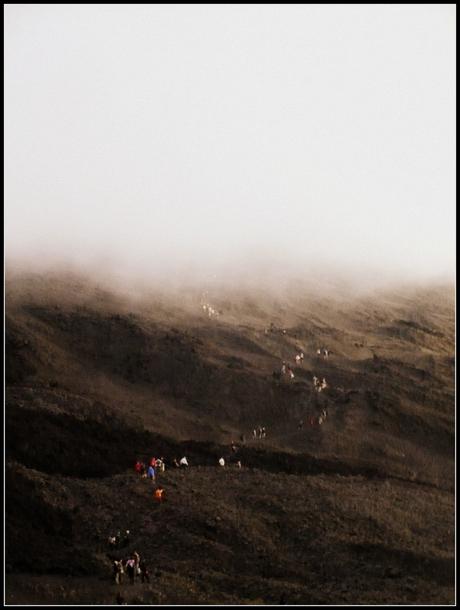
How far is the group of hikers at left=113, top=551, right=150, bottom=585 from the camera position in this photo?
2598cm

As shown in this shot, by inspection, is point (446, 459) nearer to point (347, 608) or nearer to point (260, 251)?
point (347, 608)

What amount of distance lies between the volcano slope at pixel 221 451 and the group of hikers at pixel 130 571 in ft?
1.52

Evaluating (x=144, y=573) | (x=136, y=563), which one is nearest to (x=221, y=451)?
(x=136, y=563)

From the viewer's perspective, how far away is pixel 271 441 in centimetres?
4441

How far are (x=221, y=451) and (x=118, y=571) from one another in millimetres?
16003

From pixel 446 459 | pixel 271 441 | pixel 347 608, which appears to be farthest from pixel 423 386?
pixel 347 608

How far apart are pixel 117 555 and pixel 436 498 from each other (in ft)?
65.5

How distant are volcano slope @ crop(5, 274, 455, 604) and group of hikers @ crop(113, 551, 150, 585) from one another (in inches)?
18.2

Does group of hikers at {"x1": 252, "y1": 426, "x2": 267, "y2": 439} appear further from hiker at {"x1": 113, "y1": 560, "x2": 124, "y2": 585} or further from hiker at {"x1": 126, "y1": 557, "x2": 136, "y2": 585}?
hiker at {"x1": 113, "y1": 560, "x2": 124, "y2": 585}

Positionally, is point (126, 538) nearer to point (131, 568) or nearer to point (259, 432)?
point (131, 568)

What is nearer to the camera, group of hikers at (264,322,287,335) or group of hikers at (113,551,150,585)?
group of hikers at (113,551,150,585)

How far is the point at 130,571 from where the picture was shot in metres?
26.1

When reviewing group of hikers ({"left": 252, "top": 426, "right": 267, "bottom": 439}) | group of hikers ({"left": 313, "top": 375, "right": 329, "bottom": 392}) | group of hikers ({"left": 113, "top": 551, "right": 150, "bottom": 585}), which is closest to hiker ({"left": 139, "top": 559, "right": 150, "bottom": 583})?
group of hikers ({"left": 113, "top": 551, "right": 150, "bottom": 585})

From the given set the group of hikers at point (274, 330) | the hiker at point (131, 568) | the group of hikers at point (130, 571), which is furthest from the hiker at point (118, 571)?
the group of hikers at point (274, 330)
